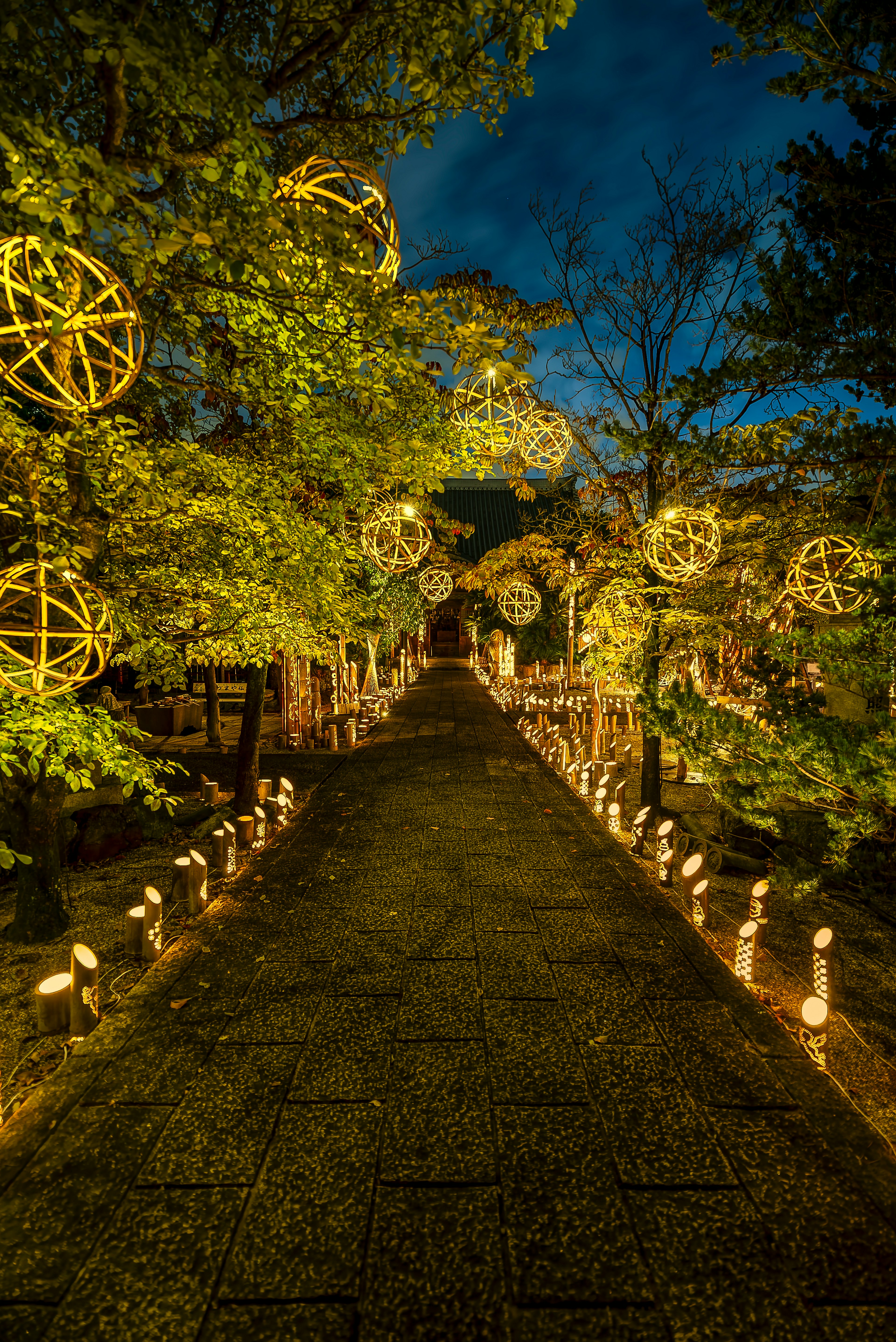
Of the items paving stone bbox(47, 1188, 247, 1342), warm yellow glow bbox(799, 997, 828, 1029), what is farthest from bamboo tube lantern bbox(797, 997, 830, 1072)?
paving stone bbox(47, 1188, 247, 1342)

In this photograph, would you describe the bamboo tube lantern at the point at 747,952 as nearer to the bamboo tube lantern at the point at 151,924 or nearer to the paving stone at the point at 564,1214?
the paving stone at the point at 564,1214

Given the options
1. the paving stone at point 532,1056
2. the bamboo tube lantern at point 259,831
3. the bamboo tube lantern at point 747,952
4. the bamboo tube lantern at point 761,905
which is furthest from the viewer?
the bamboo tube lantern at point 259,831

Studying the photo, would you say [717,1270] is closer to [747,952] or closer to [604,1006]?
[604,1006]

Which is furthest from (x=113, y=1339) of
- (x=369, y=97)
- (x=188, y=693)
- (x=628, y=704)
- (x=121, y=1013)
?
(x=188, y=693)

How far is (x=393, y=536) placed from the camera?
22.6 ft

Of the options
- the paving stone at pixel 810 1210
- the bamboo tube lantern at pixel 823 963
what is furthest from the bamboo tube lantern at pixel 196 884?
the bamboo tube lantern at pixel 823 963

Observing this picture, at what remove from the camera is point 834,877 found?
353cm

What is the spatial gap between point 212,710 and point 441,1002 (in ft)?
A: 38.2

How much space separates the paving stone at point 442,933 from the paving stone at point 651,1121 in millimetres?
1394

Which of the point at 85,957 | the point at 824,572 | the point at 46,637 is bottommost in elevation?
the point at 85,957

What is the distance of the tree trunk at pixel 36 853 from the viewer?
16.8 feet

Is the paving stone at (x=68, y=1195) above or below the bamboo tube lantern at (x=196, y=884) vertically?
below

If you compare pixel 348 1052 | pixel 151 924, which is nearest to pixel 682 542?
pixel 348 1052

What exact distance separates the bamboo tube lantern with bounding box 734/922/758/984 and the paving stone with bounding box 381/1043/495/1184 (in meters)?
2.06
